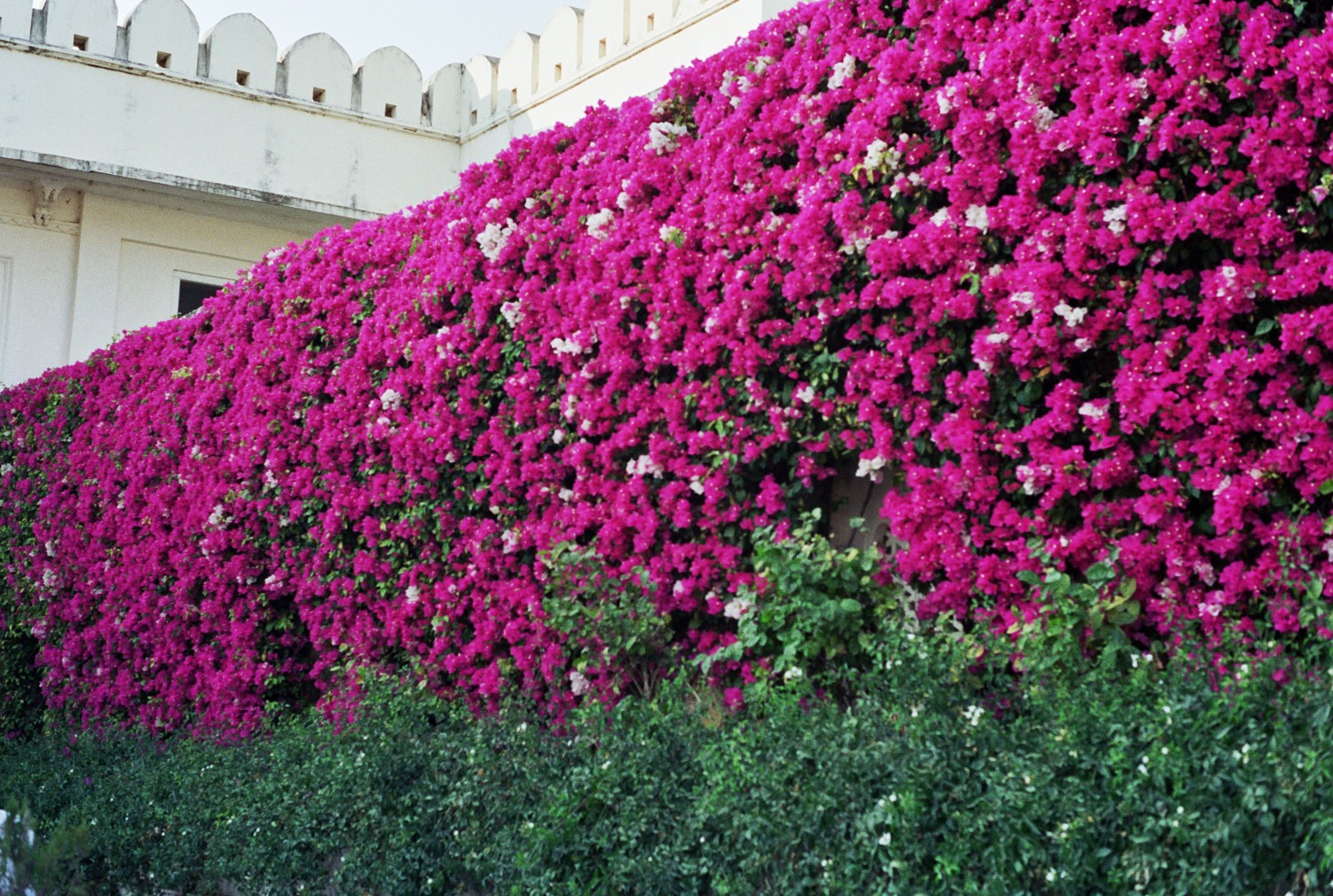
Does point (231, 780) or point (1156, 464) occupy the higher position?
point (1156, 464)

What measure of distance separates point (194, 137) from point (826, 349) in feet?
34.1

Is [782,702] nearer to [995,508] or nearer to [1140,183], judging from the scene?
[995,508]

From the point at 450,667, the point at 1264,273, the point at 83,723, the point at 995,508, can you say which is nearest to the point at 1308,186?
the point at 1264,273

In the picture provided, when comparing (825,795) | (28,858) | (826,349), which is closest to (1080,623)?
(825,795)

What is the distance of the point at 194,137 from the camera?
508 inches

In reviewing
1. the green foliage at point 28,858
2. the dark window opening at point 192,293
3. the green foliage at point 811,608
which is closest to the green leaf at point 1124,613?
the green foliage at point 811,608

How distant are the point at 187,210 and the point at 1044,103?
1187 cm

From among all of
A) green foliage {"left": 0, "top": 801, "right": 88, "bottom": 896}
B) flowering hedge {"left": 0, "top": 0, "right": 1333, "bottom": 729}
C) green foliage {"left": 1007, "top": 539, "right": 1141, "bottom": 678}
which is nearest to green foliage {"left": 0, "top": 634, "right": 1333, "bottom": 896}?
green foliage {"left": 1007, "top": 539, "right": 1141, "bottom": 678}

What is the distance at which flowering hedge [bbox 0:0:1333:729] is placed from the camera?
326 cm

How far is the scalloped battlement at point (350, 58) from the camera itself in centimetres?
1198

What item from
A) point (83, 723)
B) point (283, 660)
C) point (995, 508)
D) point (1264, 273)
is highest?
point (1264, 273)

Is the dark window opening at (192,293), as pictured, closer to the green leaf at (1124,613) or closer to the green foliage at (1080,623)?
the green foliage at (1080,623)

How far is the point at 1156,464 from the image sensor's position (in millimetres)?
3463

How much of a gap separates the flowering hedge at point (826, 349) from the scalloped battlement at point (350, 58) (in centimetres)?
564
